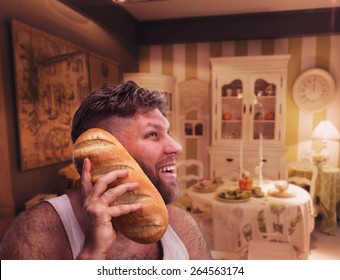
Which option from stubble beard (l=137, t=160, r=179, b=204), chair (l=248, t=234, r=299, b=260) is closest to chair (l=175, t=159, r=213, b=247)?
chair (l=248, t=234, r=299, b=260)

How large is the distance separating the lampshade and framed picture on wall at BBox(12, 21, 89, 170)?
0.76m

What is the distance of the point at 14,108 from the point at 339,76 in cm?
112

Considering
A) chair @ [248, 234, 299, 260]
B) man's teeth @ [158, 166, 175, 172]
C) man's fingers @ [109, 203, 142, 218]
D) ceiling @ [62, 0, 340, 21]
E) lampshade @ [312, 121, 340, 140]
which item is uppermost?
ceiling @ [62, 0, 340, 21]

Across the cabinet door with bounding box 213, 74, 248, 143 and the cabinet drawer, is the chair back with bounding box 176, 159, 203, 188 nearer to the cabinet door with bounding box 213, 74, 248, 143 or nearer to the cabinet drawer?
the cabinet drawer

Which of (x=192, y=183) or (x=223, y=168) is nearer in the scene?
(x=192, y=183)

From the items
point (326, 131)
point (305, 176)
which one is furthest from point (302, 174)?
point (326, 131)

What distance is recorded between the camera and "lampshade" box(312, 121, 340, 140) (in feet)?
2.60

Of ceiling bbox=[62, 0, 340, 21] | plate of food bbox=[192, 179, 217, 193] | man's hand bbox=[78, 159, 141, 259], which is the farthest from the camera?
plate of food bbox=[192, 179, 217, 193]

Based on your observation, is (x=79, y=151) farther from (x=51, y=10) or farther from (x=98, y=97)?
(x=51, y=10)

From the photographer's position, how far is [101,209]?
1.20 feet

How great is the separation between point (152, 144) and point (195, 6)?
0.58m

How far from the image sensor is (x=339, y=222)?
0.90m

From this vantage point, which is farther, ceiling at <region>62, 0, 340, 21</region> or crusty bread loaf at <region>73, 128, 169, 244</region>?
ceiling at <region>62, 0, 340, 21</region>

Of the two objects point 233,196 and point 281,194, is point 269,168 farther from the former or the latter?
point 233,196
